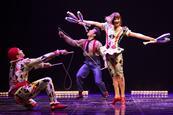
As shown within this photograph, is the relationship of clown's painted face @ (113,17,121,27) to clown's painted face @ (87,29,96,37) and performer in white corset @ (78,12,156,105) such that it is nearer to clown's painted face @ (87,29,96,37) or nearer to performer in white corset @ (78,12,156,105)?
performer in white corset @ (78,12,156,105)


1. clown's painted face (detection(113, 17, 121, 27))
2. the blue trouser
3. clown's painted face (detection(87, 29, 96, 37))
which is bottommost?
the blue trouser

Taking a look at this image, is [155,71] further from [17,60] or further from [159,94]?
[17,60]

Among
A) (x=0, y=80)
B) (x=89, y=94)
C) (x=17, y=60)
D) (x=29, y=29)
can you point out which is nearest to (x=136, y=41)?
(x=89, y=94)

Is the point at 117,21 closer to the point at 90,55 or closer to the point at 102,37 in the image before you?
the point at 90,55

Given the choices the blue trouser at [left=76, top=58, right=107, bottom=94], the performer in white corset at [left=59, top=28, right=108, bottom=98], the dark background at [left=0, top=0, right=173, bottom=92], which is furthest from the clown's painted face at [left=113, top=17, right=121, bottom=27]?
the dark background at [left=0, top=0, right=173, bottom=92]

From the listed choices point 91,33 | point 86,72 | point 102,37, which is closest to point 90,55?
point 86,72

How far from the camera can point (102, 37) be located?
12.4 m

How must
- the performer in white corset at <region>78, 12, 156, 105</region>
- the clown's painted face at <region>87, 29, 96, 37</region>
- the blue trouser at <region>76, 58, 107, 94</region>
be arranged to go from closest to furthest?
the performer in white corset at <region>78, 12, 156, 105</region> < the blue trouser at <region>76, 58, 107, 94</region> < the clown's painted face at <region>87, 29, 96, 37</region>

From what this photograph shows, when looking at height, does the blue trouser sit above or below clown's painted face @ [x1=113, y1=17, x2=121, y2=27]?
below

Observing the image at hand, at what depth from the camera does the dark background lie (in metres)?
12.1

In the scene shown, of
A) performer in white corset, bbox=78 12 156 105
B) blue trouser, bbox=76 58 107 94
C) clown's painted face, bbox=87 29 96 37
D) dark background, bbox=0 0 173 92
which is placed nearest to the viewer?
performer in white corset, bbox=78 12 156 105

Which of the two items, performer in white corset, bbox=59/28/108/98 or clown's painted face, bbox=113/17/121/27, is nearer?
clown's painted face, bbox=113/17/121/27

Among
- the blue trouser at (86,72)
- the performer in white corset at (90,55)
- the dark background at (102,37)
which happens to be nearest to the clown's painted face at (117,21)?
the performer in white corset at (90,55)

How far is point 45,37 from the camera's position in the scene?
12312mm
